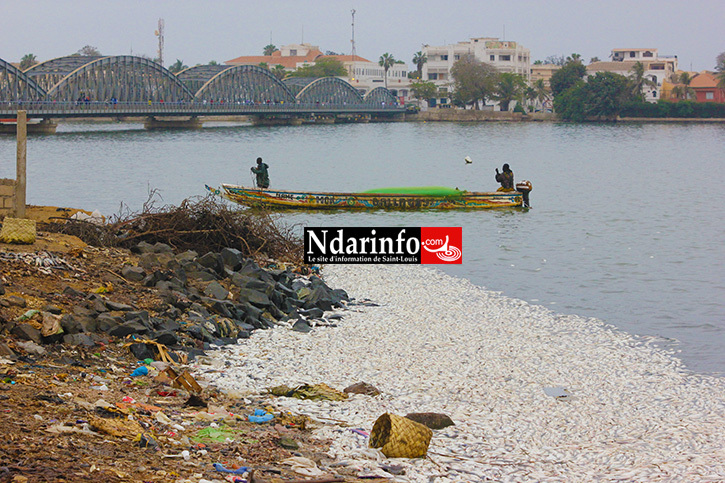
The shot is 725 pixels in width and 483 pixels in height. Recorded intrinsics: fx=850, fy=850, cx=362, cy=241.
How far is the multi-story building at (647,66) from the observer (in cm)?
16512

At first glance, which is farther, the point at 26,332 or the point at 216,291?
the point at 216,291

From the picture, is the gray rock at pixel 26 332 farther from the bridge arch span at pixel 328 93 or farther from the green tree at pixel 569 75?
the green tree at pixel 569 75

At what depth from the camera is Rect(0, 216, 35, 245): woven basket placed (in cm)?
1492

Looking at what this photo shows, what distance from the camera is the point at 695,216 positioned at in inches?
1522

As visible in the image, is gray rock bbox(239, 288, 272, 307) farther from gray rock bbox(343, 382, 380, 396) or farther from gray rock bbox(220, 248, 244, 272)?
gray rock bbox(343, 382, 380, 396)

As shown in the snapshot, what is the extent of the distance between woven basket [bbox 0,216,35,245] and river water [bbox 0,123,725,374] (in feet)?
19.0

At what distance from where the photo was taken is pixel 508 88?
565 feet

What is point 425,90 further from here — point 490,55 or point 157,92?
point 157,92

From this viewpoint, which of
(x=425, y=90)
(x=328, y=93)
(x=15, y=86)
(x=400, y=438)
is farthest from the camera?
(x=425, y=90)

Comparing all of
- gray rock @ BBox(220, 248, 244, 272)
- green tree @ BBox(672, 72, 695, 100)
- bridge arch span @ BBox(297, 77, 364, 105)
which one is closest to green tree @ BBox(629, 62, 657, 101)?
green tree @ BBox(672, 72, 695, 100)

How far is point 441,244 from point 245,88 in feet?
452

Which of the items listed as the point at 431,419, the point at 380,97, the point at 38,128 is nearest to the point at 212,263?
the point at 431,419

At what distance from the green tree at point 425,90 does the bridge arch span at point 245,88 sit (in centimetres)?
3280

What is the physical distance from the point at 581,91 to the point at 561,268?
455ft
